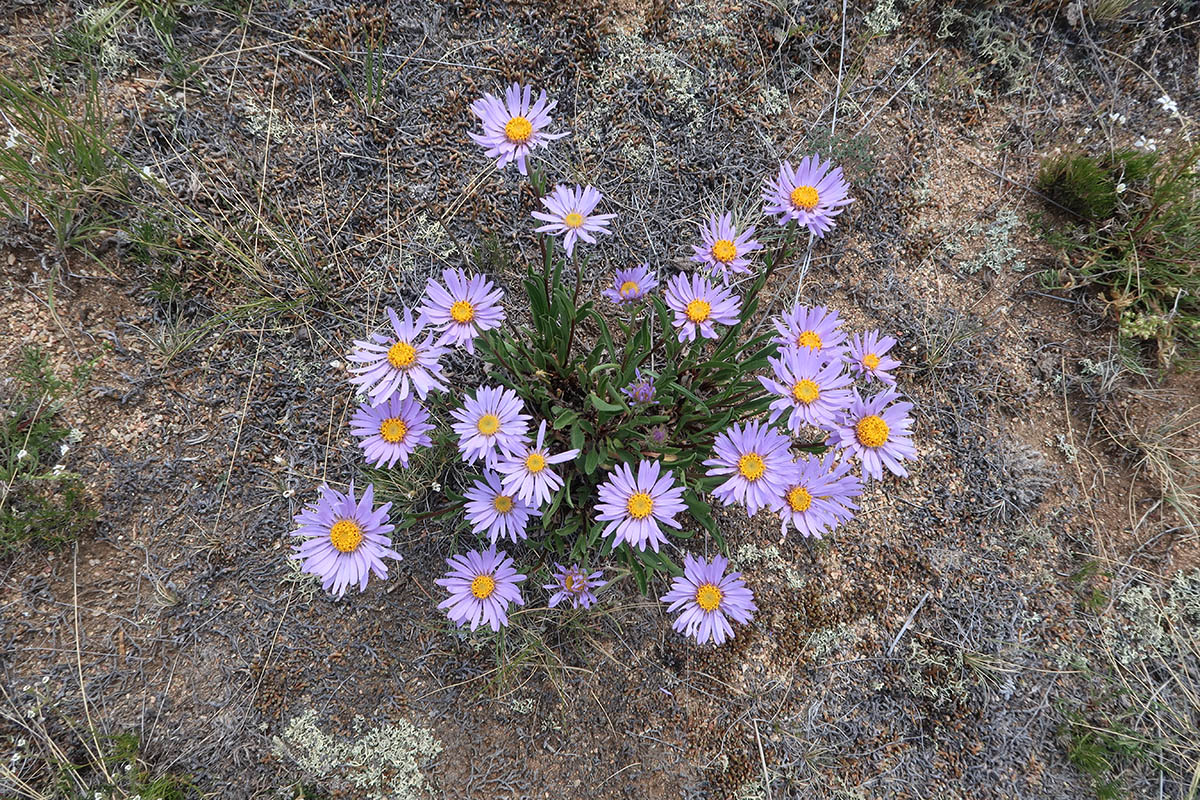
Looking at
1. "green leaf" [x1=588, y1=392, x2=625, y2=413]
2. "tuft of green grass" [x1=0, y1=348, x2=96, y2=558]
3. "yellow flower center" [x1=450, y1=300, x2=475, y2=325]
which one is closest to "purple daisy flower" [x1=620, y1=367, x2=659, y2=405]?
"green leaf" [x1=588, y1=392, x2=625, y2=413]

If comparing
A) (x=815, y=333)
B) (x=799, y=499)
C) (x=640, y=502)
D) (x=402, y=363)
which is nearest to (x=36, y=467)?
(x=402, y=363)

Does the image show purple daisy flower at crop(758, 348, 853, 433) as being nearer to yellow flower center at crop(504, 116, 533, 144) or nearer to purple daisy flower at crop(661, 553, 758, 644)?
purple daisy flower at crop(661, 553, 758, 644)

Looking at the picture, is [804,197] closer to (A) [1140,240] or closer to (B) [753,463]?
(B) [753,463]

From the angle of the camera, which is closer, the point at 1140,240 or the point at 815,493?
the point at 815,493

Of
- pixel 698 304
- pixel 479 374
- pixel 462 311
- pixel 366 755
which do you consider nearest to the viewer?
pixel 462 311

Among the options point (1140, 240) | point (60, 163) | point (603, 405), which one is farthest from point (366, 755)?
point (1140, 240)

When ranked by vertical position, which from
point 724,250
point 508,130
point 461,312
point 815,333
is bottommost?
point 461,312

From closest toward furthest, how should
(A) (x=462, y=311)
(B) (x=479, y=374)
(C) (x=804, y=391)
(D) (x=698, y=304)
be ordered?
(C) (x=804, y=391)
(A) (x=462, y=311)
(D) (x=698, y=304)
(B) (x=479, y=374)

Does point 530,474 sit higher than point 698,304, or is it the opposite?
point 698,304
